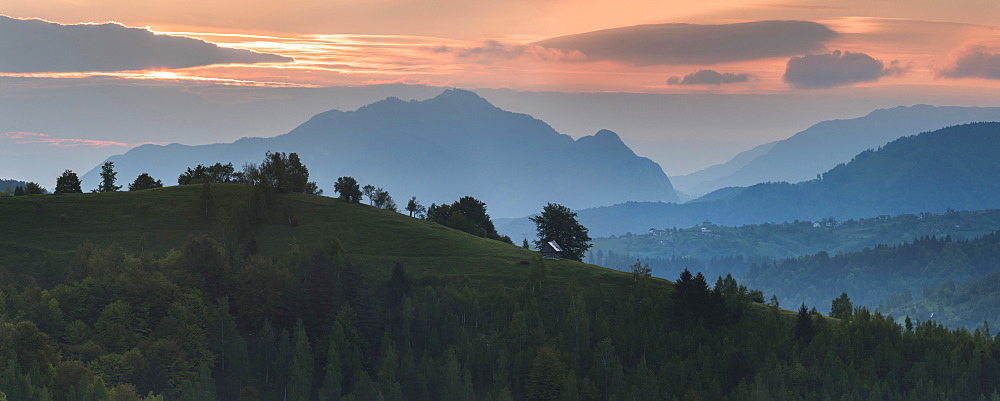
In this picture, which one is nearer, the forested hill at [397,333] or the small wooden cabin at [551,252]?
the forested hill at [397,333]

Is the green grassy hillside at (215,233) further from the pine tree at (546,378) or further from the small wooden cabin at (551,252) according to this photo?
the pine tree at (546,378)

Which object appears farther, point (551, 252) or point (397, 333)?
point (551, 252)

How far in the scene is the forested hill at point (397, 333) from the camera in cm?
12950

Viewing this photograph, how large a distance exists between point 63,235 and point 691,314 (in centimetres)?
12920

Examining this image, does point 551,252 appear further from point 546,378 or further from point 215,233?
point 215,233

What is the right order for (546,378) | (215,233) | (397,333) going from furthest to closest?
(215,233) < (397,333) < (546,378)

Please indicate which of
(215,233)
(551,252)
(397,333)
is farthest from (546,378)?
(215,233)

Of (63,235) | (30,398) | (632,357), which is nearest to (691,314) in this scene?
(632,357)

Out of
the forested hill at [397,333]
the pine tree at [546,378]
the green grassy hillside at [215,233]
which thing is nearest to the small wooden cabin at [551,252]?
the green grassy hillside at [215,233]

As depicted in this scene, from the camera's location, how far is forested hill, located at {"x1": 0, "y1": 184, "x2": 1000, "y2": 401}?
129500mm

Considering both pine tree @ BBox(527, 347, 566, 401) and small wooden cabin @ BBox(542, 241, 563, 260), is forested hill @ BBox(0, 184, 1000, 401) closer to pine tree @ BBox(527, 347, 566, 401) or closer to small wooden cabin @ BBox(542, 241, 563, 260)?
pine tree @ BBox(527, 347, 566, 401)

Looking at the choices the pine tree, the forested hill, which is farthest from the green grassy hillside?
the pine tree

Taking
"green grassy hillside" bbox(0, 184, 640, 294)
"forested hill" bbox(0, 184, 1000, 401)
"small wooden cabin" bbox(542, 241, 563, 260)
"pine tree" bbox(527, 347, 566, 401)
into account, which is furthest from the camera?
"small wooden cabin" bbox(542, 241, 563, 260)

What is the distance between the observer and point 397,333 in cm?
14938
